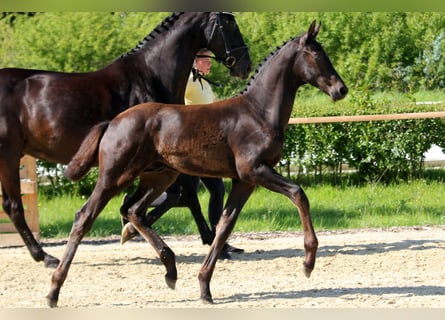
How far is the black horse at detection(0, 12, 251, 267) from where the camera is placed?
7.00 m

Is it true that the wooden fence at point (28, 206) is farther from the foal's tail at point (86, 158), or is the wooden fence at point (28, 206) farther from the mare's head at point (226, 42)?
the foal's tail at point (86, 158)

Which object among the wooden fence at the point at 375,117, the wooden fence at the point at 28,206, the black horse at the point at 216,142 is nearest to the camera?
the black horse at the point at 216,142

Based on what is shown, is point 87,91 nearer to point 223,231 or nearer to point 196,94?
point 196,94

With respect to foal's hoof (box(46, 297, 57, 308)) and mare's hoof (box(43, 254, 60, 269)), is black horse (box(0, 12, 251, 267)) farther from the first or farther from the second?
foal's hoof (box(46, 297, 57, 308))

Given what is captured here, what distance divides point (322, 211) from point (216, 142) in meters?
4.69

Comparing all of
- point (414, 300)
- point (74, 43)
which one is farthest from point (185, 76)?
point (74, 43)

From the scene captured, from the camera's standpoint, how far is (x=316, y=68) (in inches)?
228

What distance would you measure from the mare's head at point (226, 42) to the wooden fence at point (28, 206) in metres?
2.62

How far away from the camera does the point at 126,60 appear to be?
7.30 m

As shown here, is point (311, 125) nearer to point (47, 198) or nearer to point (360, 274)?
point (47, 198)

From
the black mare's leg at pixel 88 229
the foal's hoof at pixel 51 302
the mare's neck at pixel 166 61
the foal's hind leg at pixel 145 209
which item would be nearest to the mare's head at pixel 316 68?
the foal's hind leg at pixel 145 209

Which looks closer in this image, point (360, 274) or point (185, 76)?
point (360, 274)

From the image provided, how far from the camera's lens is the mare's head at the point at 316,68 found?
574cm

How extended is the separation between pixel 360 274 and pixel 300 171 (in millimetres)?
4557
